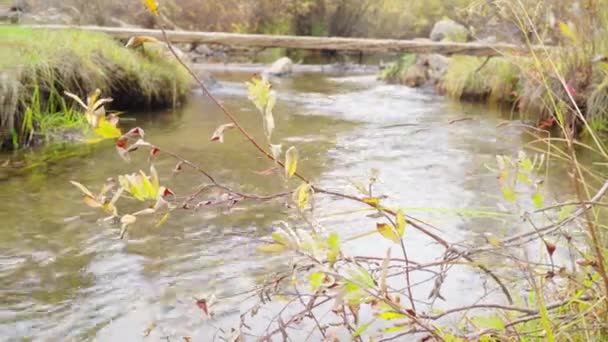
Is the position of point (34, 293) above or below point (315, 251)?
below

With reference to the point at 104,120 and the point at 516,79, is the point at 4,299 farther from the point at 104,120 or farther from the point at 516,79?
the point at 516,79

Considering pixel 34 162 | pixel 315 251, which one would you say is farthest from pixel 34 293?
pixel 34 162

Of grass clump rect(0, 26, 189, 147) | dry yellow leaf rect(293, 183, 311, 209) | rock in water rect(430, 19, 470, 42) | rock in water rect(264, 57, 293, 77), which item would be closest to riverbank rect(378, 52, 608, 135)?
dry yellow leaf rect(293, 183, 311, 209)

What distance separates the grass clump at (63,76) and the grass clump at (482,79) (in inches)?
138

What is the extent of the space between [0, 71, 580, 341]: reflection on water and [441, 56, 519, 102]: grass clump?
2.12 meters

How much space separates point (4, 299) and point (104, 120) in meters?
1.17

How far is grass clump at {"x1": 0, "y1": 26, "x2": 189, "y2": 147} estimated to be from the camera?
4480 millimetres

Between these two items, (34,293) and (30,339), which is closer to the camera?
(30,339)

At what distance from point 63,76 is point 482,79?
17.2ft

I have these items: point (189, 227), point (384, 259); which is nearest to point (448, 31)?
point (189, 227)

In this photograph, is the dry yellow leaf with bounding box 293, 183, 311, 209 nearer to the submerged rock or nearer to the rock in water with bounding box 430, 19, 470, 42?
the submerged rock

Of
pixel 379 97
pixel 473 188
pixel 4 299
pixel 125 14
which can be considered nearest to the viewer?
pixel 4 299

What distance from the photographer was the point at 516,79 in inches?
304

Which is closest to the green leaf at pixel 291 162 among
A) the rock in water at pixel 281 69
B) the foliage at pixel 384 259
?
the foliage at pixel 384 259
